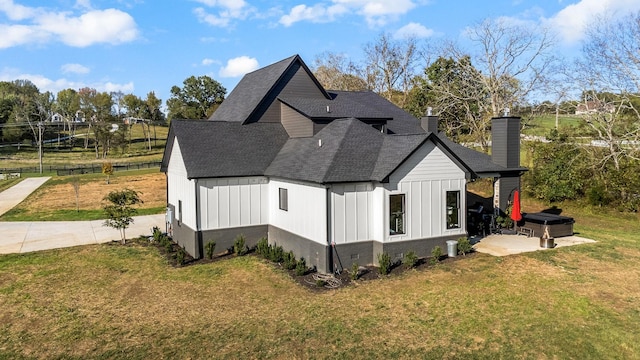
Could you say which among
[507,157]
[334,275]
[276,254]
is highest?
[507,157]

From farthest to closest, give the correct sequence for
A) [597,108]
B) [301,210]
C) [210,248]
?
[597,108], [210,248], [301,210]

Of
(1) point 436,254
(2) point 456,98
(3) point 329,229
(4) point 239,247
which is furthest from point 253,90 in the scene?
(2) point 456,98

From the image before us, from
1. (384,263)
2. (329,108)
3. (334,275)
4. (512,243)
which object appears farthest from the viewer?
(329,108)

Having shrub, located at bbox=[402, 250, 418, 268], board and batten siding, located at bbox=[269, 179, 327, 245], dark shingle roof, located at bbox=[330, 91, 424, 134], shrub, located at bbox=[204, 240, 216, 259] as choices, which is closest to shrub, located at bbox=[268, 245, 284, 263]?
board and batten siding, located at bbox=[269, 179, 327, 245]

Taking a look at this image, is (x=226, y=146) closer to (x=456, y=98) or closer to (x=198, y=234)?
(x=198, y=234)

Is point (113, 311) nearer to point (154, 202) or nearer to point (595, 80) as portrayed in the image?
point (154, 202)

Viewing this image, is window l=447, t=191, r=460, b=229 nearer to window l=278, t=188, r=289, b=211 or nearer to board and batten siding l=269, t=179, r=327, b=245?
board and batten siding l=269, t=179, r=327, b=245
